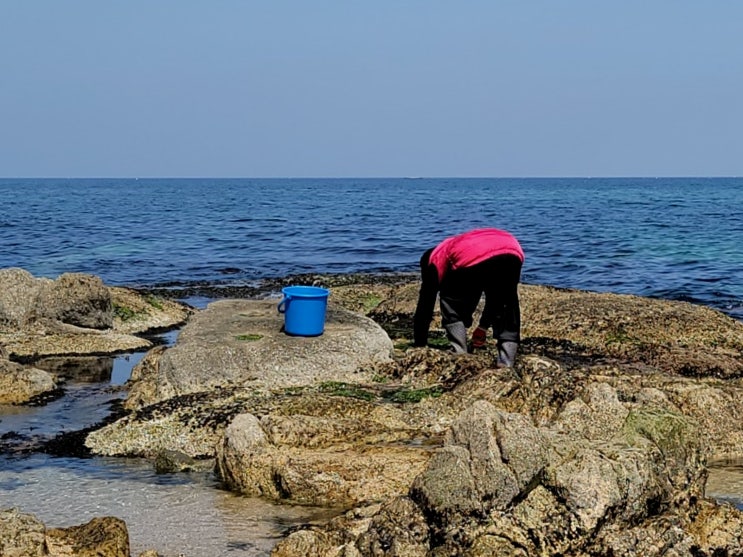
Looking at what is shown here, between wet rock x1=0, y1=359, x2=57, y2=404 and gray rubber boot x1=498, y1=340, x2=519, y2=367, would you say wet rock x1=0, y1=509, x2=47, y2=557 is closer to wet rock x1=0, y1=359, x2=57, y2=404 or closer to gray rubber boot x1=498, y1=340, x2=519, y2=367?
wet rock x1=0, y1=359, x2=57, y2=404

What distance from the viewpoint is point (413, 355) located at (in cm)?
1062

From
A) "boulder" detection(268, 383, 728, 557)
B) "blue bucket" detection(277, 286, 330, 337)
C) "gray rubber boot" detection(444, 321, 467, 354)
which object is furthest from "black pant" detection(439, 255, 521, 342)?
"boulder" detection(268, 383, 728, 557)

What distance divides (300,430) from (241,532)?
1.53m

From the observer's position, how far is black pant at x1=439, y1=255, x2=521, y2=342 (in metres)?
10.1

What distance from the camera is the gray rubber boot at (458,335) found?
1070 centimetres

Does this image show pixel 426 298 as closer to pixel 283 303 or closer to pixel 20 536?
pixel 283 303

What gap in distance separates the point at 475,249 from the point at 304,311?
6.56ft

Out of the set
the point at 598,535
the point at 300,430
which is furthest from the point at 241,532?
the point at 598,535

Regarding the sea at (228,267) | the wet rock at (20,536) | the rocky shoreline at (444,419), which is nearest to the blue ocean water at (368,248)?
the sea at (228,267)

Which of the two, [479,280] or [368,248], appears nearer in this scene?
[479,280]

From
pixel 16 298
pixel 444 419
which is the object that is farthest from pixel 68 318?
pixel 444 419

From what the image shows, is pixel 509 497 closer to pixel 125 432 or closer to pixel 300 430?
pixel 300 430

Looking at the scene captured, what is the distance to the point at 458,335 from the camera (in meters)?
10.8

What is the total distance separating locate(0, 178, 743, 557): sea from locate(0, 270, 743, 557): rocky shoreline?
0.48 meters
